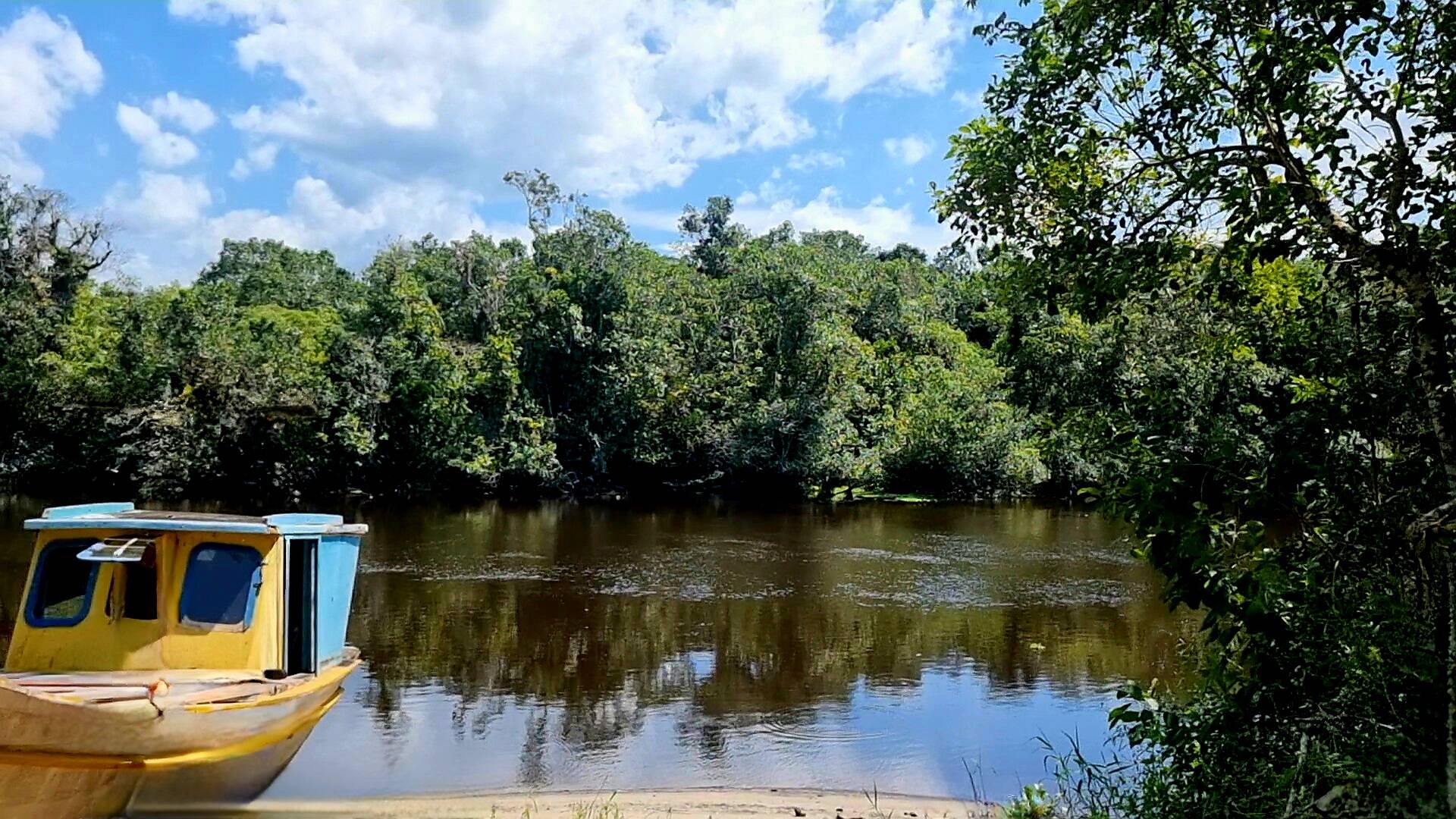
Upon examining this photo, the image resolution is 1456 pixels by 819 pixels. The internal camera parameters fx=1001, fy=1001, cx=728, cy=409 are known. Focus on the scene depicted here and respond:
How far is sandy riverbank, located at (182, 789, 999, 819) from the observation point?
762 cm

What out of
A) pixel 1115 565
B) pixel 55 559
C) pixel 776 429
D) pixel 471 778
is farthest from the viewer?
pixel 776 429

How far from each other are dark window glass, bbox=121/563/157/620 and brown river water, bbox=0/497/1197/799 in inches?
73.1

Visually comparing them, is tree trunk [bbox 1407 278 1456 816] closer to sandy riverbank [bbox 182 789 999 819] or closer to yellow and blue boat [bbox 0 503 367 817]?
sandy riverbank [bbox 182 789 999 819]

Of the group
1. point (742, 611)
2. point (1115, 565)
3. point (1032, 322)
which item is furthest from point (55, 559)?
point (1032, 322)

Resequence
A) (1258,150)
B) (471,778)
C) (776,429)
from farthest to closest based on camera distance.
Answer: (776,429) < (471,778) < (1258,150)

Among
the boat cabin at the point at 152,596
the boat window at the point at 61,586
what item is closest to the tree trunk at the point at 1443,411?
the boat cabin at the point at 152,596

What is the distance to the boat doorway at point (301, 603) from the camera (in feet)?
27.2

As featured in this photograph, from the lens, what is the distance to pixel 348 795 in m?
8.29

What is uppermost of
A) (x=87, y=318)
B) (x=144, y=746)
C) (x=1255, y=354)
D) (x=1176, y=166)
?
(x=87, y=318)

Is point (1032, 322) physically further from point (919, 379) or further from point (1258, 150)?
point (1258, 150)

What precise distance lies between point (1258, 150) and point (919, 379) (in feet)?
121

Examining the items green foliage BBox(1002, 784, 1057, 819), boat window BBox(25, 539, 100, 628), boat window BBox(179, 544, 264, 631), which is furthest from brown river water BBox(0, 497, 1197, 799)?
boat window BBox(25, 539, 100, 628)

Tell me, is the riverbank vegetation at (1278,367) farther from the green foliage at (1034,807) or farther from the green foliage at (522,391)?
the green foliage at (522,391)

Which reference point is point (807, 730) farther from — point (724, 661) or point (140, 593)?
point (140, 593)
